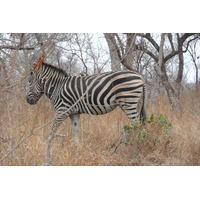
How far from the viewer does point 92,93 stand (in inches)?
144

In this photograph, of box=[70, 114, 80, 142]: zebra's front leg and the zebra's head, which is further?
box=[70, 114, 80, 142]: zebra's front leg

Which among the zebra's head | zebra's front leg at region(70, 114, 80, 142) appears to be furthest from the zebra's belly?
the zebra's head

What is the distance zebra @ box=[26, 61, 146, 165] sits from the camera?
3461mm

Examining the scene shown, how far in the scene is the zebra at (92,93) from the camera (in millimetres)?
3461

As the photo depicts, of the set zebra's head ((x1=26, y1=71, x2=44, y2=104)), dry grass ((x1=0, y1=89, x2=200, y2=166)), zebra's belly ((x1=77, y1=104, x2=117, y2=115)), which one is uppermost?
zebra's head ((x1=26, y1=71, x2=44, y2=104))

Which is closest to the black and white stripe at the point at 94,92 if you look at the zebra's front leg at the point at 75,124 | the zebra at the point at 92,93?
the zebra at the point at 92,93

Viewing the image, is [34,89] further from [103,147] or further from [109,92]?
[103,147]

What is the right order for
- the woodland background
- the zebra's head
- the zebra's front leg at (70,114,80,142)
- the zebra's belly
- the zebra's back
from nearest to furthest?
the woodland background
the zebra's back
the zebra's belly
the zebra's head
the zebra's front leg at (70,114,80,142)

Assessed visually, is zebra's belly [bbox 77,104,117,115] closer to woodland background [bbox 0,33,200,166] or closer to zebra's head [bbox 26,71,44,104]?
woodland background [bbox 0,33,200,166]

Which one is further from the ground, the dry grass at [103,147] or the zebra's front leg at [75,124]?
the zebra's front leg at [75,124]

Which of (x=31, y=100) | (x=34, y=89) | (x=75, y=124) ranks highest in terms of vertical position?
(x=34, y=89)

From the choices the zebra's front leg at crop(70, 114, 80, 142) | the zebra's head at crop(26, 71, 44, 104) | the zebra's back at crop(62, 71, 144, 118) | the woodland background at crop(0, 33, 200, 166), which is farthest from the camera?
the zebra's front leg at crop(70, 114, 80, 142)

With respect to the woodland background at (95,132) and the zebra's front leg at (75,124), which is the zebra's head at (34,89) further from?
the zebra's front leg at (75,124)

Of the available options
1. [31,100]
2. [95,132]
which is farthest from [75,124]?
[31,100]
